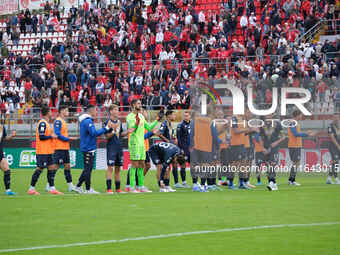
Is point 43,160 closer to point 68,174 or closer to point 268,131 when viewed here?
point 68,174

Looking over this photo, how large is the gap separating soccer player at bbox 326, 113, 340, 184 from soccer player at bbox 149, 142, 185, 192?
4.62 m

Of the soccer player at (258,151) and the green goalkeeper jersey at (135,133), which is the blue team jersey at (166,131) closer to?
the green goalkeeper jersey at (135,133)

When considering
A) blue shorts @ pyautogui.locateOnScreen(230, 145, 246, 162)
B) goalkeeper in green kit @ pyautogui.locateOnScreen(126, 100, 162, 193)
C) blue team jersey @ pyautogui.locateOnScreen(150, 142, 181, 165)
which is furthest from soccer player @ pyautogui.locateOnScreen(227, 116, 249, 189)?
goalkeeper in green kit @ pyautogui.locateOnScreen(126, 100, 162, 193)

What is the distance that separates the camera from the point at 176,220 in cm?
1112

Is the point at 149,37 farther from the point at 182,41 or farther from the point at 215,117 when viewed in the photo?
the point at 215,117

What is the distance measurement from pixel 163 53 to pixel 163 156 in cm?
1838

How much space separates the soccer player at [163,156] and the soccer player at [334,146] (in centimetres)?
462

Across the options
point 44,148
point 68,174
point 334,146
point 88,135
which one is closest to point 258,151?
point 334,146

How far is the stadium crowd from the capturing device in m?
30.8

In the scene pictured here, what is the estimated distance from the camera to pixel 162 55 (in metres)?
35.5

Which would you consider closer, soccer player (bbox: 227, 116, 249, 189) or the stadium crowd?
soccer player (bbox: 227, 116, 249, 189)

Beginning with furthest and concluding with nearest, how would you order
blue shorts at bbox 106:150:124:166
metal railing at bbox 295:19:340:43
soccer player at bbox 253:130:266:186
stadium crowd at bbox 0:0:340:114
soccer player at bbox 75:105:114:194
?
metal railing at bbox 295:19:340:43 → stadium crowd at bbox 0:0:340:114 → soccer player at bbox 253:130:266:186 → blue shorts at bbox 106:150:124:166 → soccer player at bbox 75:105:114:194

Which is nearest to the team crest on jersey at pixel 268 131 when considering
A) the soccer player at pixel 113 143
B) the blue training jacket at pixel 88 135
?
the soccer player at pixel 113 143

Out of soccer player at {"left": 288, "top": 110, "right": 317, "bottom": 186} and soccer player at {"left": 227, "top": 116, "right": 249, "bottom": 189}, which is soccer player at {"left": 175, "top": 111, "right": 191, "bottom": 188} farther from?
soccer player at {"left": 288, "top": 110, "right": 317, "bottom": 186}
